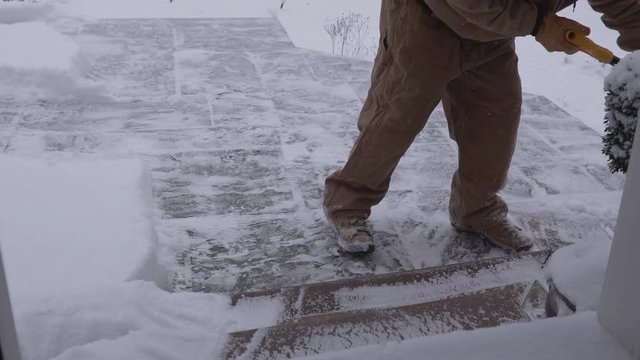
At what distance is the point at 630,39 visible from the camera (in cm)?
194

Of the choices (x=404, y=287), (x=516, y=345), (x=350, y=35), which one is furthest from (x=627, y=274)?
(x=350, y=35)

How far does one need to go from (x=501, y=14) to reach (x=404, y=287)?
800 mm

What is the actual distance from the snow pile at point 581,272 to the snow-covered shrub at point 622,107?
0.65 feet

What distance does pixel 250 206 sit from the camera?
8.88 feet

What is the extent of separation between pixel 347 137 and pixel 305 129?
0.23 metres

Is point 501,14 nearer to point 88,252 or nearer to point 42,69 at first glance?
point 88,252

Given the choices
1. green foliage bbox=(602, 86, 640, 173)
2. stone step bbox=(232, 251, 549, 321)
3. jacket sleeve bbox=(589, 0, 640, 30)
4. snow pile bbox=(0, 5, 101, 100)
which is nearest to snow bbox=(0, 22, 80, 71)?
snow pile bbox=(0, 5, 101, 100)

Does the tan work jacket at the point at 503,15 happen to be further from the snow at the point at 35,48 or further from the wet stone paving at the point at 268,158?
→ the snow at the point at 35,48

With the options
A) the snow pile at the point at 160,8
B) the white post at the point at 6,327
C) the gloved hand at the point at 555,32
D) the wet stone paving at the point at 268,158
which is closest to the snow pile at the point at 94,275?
the wet stone paving at the point at 268,158

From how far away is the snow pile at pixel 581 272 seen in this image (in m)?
1.35

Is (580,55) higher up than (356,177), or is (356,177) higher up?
(356,177)

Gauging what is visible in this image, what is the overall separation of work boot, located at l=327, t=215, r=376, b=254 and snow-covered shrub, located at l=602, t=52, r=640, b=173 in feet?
3.28

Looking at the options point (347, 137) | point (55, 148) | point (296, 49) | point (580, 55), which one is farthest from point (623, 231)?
point (580, 55)

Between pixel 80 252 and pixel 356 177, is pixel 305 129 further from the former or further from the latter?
pixel 80 252
